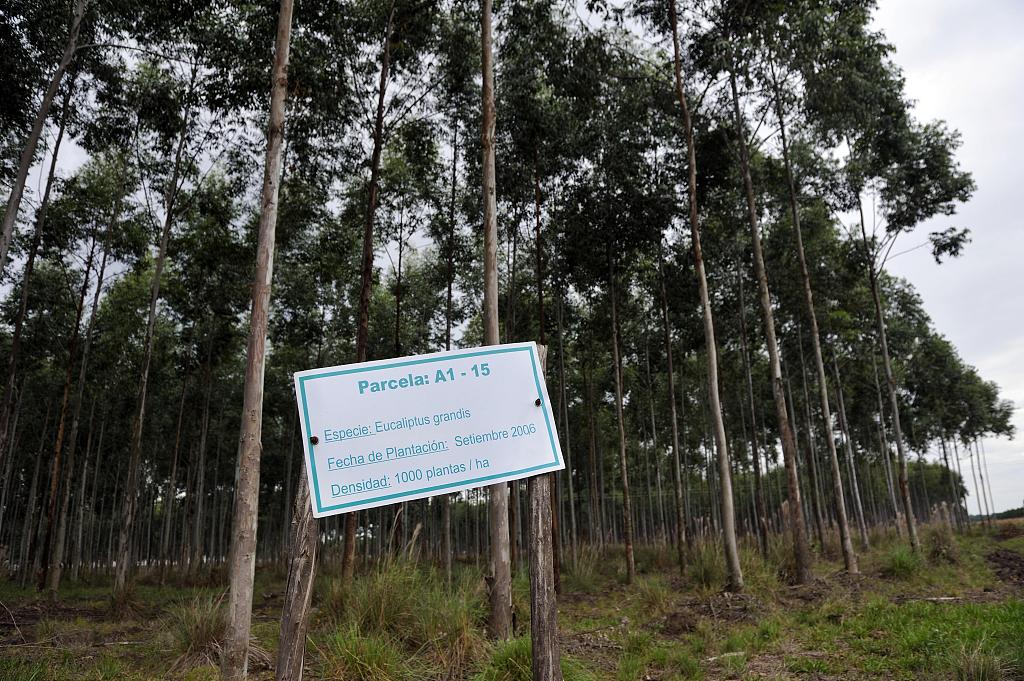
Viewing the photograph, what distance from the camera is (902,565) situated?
10664mm

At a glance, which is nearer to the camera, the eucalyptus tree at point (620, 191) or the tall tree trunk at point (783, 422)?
the tall tree trunk at point (783, 422)

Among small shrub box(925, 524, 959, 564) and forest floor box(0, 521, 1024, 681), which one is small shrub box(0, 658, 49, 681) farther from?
small shrub box(925, 524, 959, 564)

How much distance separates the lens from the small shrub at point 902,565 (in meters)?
10.5

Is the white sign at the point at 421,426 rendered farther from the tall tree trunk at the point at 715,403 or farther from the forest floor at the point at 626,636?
the tall tree trunk at the point at 715,403

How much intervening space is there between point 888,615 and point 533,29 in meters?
11.0

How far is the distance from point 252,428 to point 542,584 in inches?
167

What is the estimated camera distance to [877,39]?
11922mm

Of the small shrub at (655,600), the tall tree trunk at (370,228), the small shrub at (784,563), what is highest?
the tall tree trunk at (370,228)

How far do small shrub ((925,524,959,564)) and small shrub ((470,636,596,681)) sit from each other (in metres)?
12.3

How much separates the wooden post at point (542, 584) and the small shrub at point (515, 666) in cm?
145

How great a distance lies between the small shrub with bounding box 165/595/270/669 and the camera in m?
5.45

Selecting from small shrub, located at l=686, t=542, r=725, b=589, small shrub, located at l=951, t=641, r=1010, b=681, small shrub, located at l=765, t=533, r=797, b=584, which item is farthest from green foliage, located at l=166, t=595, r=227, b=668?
small shrub, located at l=765, t=533, r=797, b=584

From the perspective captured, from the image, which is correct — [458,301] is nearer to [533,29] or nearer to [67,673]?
[533,29]

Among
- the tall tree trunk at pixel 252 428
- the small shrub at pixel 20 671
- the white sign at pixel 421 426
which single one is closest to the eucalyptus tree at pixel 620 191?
the tall tree trunk at pixel 252 428
